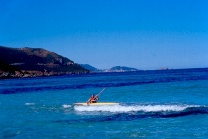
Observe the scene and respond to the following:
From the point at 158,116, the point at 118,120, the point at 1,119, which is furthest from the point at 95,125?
the point at 1,119

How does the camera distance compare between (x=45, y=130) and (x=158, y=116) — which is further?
(x=158, y=116)

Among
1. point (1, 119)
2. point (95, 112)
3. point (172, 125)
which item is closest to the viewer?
point (172, 125)

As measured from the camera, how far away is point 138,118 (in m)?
27.4

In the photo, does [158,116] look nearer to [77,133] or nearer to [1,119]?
[77,133]

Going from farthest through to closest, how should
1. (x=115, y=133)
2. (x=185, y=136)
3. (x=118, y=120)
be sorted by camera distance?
(x=118, y=120) → (x=115, y=133) → (x=185, y=136)

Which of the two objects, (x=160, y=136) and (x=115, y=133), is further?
(x=115, y=133)

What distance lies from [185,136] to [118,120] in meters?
7.58

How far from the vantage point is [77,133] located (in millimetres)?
22328

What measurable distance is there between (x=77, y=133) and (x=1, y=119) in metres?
11.2

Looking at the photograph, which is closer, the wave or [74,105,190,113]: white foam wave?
the wave

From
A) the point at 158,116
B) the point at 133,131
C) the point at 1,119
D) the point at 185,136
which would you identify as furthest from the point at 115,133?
the point at 1,119

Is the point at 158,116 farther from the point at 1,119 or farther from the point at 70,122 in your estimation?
the point at 1,119

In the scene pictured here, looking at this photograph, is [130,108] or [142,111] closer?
[142,111]

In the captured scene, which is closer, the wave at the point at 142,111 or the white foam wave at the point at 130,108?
the wave at the point at 142,111
